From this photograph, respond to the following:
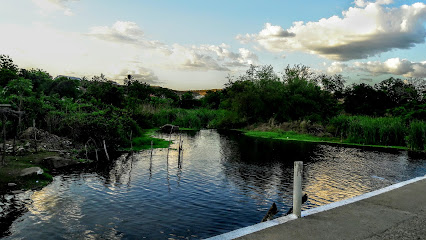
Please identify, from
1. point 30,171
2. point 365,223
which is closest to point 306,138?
point 30,171

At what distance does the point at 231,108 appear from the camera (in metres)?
54.4

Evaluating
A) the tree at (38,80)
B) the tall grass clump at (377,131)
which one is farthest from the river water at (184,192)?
the tree at (38,80)

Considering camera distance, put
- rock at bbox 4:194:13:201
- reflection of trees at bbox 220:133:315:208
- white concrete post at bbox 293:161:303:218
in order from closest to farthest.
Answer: white concrete post at bbox 293:161:303:218, rock at bbox 4:194:13:201, reflection of trees at bbox 220:133:315:208

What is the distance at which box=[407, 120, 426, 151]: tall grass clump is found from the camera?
27.2 m

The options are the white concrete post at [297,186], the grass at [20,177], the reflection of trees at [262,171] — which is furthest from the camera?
the reflection of trees at [262,171]

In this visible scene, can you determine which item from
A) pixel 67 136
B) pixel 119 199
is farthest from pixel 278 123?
pixel 119 199

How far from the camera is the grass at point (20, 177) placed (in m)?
12.5

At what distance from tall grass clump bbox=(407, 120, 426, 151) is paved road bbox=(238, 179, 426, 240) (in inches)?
890

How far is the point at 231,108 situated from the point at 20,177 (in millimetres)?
43202

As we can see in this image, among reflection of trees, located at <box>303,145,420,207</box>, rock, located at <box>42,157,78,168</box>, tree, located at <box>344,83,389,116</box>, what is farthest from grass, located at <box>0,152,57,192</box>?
tree, located at <box>344,83,389,116</box>

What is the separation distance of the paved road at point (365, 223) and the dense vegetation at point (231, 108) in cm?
1861

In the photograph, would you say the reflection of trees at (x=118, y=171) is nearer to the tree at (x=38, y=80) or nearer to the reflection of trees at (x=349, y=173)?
the reflection of trees at (x=349, y=173)

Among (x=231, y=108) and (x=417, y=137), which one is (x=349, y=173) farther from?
(x=231, y=108)

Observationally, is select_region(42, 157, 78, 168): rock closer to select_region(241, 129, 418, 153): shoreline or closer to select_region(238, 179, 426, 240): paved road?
select_region(238, 179, 426, 240): paved road
